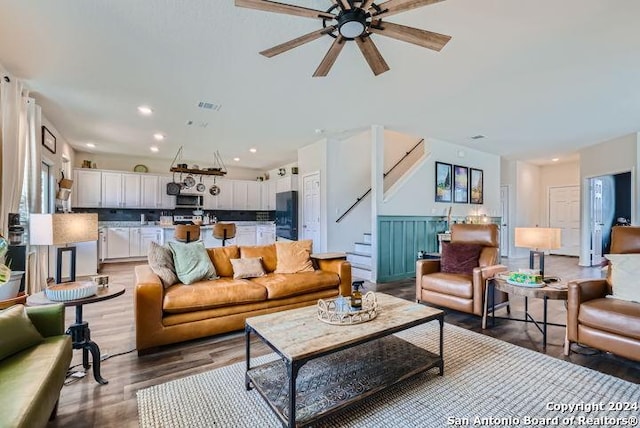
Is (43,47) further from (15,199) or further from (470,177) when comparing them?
(470,177)

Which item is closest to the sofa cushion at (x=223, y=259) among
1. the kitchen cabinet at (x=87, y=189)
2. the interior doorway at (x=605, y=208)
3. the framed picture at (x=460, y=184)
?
the framed picture at (x=460, y=184)

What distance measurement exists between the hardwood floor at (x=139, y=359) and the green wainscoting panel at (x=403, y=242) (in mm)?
1925

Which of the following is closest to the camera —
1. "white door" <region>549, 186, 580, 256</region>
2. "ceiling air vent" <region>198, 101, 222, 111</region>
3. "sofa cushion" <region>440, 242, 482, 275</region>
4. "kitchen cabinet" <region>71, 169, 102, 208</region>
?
"sofa cushion" <region>440, 242, 482, 275</region>

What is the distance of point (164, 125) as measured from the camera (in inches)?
209

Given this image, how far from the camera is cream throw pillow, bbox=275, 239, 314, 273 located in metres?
3.61

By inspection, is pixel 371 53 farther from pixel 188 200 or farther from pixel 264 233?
pixel 188 200

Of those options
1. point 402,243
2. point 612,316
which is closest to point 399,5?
point 612,316

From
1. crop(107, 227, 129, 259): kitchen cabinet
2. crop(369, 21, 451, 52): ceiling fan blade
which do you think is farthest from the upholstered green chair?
crop(107, 227, 129, 259): kitchen cabinet

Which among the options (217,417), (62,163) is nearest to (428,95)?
(217,417)

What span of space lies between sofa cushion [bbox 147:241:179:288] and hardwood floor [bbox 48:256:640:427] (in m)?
0.62

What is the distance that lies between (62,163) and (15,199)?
3589mm

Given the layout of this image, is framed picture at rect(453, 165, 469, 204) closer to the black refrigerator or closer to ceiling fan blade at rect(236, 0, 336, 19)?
the black refrigerator

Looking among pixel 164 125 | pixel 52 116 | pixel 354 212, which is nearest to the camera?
pixel 52 116

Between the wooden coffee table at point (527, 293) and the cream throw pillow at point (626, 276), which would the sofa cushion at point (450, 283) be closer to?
the wooden coffee table at point (527, 293)
